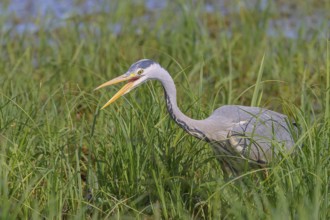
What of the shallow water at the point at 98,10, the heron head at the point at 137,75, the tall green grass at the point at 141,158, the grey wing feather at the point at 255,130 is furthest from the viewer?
the shallow water at the point at 98,10

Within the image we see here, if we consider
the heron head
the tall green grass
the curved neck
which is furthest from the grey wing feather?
the heron head

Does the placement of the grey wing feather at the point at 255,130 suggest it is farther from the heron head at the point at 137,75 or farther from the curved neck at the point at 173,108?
the heron head at the point at 137,75

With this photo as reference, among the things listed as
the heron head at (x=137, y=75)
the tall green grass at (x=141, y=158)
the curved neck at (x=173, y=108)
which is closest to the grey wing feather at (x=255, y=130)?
the tall green grass at (x=141, y=158)

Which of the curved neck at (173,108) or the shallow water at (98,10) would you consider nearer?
the curved neck at (173,108)

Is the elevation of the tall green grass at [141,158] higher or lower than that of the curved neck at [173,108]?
lower

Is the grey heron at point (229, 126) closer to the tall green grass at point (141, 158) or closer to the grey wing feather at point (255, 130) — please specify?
the grey wing feather at point (255, 130)

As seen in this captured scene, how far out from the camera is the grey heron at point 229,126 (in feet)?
15.3

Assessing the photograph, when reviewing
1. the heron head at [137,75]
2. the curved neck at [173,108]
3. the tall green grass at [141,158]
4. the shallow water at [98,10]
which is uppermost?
the heron head at [137,75]

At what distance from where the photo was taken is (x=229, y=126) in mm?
4977

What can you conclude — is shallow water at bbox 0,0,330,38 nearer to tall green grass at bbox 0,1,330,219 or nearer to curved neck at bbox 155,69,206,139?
tall green grass at bbox 0,1,330,219

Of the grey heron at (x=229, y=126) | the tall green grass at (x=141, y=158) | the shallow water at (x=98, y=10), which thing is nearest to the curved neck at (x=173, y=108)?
the grey heron at (x=229, y=126)

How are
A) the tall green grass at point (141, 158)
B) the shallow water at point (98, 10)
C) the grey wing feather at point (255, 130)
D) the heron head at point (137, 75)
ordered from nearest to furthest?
the tall green grass at point (141, 158)
the heron head at point (137, 75)
the grey wing feather at point (255, 130)
the shallow water at point (98, 10)

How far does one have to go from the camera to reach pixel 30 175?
187 inches

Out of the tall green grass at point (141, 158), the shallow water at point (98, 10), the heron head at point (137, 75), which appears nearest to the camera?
the tall green grass at point (141, 158)
